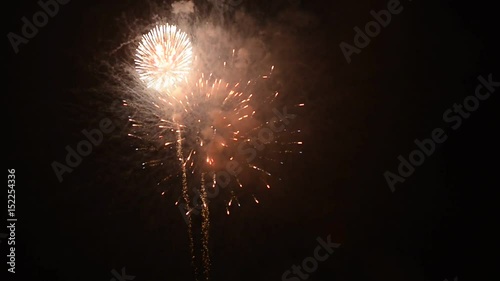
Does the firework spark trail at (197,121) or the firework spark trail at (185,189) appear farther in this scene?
the firework spark trail at (185,189)

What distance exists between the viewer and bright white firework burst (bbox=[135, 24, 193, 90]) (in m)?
2.50

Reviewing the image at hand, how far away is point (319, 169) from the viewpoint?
3.17 metres

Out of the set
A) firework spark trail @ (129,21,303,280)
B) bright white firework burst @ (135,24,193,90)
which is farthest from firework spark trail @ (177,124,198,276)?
bright white firework burst @ (135,24,193,90)

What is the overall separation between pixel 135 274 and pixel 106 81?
58.6 inches

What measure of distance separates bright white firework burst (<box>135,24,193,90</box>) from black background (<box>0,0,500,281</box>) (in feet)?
1.95

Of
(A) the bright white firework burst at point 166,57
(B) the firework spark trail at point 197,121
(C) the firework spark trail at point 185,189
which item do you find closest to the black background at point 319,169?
(C) the firework spark trail at point 185,189

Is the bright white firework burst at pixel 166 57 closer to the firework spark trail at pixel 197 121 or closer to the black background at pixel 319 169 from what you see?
the firework spark trail at pixel 197 121

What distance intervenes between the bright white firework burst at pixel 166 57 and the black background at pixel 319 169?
596 millimetres

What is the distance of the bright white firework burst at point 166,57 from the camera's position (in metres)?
2.50

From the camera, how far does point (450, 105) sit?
3.36 meters

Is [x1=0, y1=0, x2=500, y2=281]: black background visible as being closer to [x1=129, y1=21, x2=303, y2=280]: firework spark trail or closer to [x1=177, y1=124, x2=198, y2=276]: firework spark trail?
[x1=177, y1=124, x2=198, y2=276]: firework spark trail

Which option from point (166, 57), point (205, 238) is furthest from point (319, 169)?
point (166, 57)

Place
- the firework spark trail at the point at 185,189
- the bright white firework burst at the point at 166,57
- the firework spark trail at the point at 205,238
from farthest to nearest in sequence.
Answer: the firework spark trail at the point at 205,238, the firework spark trail at the point at 185,189, the bright white firework burst at the point at 166,57

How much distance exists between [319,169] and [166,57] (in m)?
1.50
